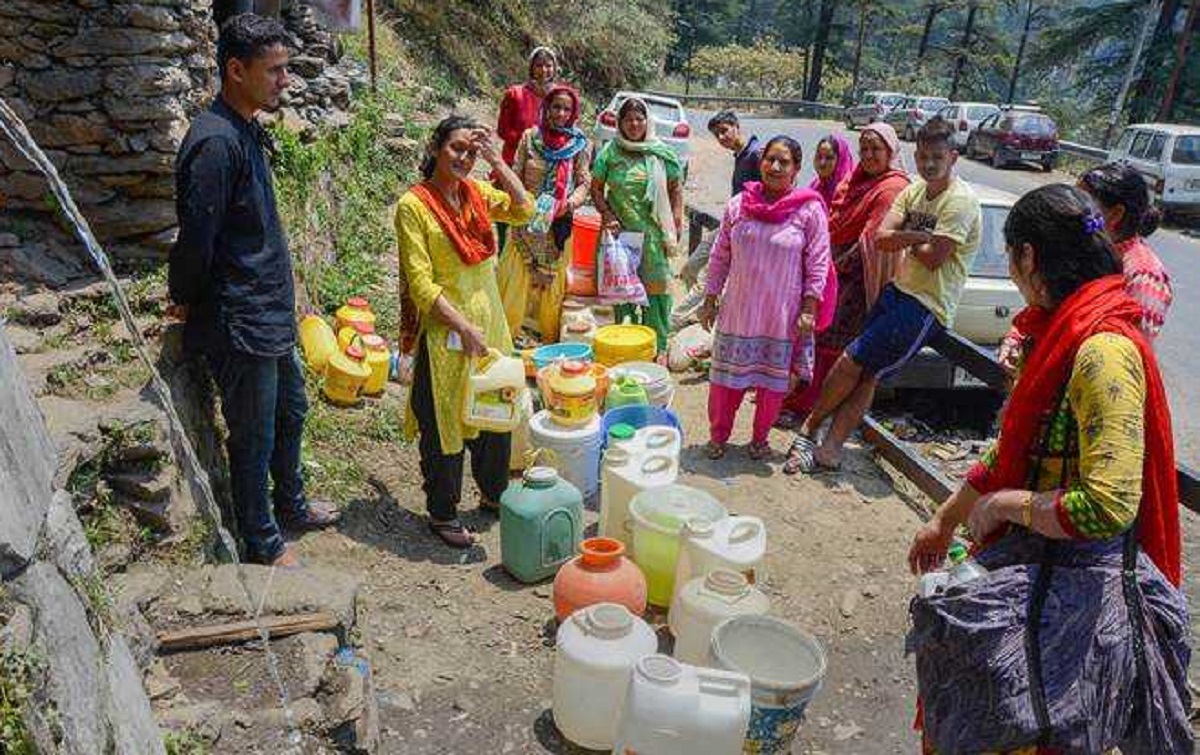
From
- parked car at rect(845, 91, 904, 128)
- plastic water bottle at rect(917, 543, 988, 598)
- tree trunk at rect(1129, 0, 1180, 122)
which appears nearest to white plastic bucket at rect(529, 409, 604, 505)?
plastic water bottle at rect(917, 543, 988, 598)

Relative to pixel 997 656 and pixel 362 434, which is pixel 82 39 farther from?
pixel 997 656

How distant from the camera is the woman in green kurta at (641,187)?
540 cm

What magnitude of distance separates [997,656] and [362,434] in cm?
355

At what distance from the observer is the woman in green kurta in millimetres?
5402

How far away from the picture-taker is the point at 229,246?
3090 millimetres

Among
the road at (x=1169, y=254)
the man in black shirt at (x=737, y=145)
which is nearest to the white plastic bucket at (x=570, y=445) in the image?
the man in black shirt at (x=737, y=145)

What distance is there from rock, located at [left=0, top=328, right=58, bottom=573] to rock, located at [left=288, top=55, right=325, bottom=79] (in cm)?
641

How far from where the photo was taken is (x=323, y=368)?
4949mm

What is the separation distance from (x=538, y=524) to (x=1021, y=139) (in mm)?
21787

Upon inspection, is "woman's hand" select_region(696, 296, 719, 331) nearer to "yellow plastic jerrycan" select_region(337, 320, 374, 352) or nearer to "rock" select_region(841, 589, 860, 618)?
"rock" select_region(841, 589, 860, 618)

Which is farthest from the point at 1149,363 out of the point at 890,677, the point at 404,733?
the point at 404,733

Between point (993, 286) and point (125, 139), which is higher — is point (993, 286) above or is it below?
below

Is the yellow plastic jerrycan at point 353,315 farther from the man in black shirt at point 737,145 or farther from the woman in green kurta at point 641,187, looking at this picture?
the man in black shirt at point 737,145

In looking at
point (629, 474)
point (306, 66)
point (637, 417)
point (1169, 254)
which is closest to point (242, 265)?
point (629, 474)
